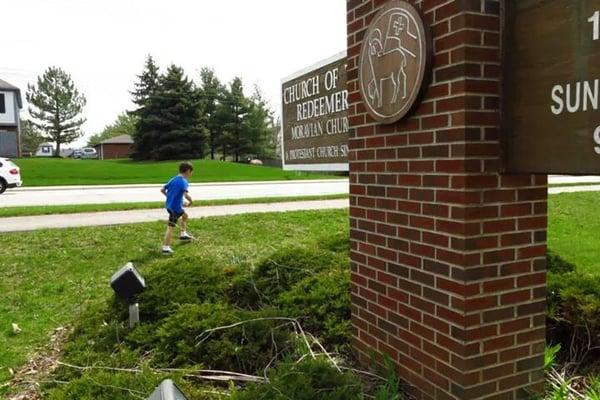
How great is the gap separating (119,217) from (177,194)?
3.61m

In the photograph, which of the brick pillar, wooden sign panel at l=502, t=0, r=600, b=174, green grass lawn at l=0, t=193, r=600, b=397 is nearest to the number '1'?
wooden sign panel at l=502, t=0, r=600, b=174

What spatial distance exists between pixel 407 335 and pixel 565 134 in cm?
128

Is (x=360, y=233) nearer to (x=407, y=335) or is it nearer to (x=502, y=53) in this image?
(x=407, y=335)

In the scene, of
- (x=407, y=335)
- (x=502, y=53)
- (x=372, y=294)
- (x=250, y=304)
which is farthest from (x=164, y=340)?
(x=502, y=53)

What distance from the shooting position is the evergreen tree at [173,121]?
44.8 metres

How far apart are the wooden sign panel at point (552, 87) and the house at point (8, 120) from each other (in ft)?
161

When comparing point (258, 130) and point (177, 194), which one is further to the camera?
point (258, 130)

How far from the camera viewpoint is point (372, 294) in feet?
10.2

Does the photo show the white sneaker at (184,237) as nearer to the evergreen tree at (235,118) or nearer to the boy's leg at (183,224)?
the boy's leg at (183,224)

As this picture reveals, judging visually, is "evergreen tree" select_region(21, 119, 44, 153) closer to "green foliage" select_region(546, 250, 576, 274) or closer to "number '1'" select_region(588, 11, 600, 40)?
"green foliage" select_region(546, 250, 576, 274)

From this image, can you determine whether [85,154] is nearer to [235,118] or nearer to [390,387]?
[235,118]

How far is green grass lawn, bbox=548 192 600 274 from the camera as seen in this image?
7.48 metres

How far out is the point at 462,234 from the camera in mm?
2340

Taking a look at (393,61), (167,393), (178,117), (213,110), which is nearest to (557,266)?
(393,61)
